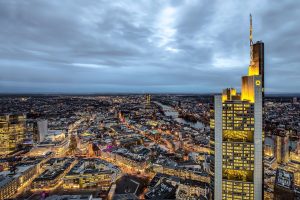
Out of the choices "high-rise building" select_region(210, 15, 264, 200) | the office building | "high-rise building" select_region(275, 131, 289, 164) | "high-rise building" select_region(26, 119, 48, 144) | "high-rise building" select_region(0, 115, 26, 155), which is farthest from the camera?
"high-rise building" select_region(26, 119, 48, 144)

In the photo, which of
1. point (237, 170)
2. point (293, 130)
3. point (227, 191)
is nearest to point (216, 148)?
point (237, 170)

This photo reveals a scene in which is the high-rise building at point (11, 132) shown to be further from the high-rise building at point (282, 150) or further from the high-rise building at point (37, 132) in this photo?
the high-rise building at point (282, 150)

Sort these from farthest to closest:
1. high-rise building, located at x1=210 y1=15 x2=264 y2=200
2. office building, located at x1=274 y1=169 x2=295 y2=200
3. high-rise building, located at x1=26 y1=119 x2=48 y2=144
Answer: high-rise building, located at x1=26 y1=119 x2=48 y2=144, office building, located at x1=274 y1=169 x2=295 y2=200, high-rise building, located at x1=210 y1=15 x2=264 y2=200

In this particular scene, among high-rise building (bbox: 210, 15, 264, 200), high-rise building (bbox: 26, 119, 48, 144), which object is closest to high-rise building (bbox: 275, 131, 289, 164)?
high-rise building (bbox: 210, 15, 264, 200)

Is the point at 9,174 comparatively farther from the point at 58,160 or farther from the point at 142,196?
the point at 142,196

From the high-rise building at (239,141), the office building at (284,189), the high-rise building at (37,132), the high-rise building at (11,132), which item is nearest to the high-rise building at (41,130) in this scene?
the high-rise building at (37,132)

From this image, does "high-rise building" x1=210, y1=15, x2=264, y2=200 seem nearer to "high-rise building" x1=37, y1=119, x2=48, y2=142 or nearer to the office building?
the office building
